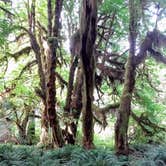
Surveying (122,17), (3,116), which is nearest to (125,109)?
(122,17)

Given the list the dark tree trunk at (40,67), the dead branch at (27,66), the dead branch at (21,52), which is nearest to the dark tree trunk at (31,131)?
the dead branch at (27,66)

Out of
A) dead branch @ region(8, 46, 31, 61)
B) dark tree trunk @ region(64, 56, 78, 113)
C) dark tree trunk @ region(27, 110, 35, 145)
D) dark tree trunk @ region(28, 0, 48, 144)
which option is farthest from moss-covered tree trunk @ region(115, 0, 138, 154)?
dark tree trunk @ region(27, 110, 35, 145)

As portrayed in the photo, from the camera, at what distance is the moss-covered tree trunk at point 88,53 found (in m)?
7.18

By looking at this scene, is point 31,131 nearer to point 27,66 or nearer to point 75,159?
point 27,66

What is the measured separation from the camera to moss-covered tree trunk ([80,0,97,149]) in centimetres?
718

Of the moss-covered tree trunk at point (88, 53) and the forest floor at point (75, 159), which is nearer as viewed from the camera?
the forest floor at point (75, 159)

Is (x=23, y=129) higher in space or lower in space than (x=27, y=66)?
lower

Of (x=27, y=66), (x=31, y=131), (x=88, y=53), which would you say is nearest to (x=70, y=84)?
(x=27, y=66)

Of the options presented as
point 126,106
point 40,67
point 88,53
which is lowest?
point 126,106

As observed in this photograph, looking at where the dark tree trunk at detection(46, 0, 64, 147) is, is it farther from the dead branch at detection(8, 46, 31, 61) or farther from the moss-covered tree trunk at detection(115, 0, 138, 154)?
the dead branch at detection(8, 46, 31, 61)

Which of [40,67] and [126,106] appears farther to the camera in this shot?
[40,67]

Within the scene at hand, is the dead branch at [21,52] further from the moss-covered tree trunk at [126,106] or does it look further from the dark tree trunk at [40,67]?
the moss-covered tree trunk at [126,106]

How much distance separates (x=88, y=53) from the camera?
24.0 feet

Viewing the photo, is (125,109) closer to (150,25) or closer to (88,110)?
(88,110)
